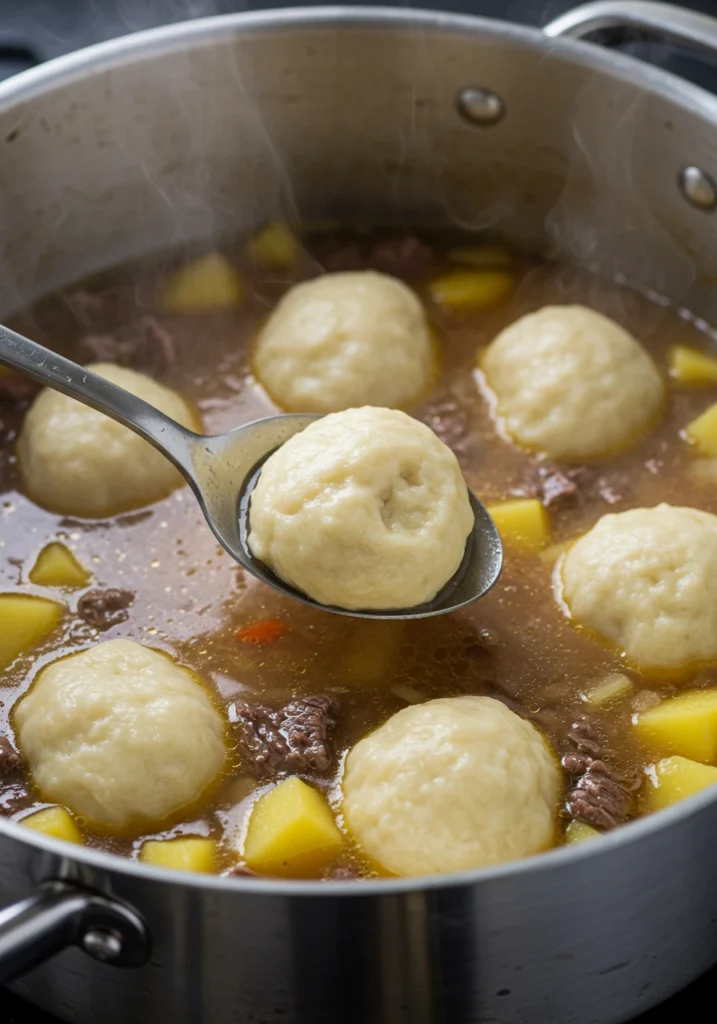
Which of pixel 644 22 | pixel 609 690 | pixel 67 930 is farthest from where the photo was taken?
pixel 644 22

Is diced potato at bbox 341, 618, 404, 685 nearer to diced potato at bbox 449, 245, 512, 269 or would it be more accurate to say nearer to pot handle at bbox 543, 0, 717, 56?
diced potato at bbox 449, 245, 512, 269

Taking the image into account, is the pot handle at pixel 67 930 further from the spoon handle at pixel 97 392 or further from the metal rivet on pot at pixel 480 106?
the metal rivet on pot at pixel 480 106

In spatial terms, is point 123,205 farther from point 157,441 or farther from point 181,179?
point 157,441

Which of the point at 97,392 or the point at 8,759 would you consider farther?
the point at 97,392

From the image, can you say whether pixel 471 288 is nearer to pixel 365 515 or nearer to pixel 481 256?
pixel 481 256

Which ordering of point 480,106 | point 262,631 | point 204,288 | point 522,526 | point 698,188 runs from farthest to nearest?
point 204,288 → point 480,106 → point 698,188 → point 522,526 → point 262,631

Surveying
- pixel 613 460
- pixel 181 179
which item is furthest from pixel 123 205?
pixel 613 460

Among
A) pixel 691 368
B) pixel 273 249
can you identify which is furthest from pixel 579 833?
pixel 273 249
